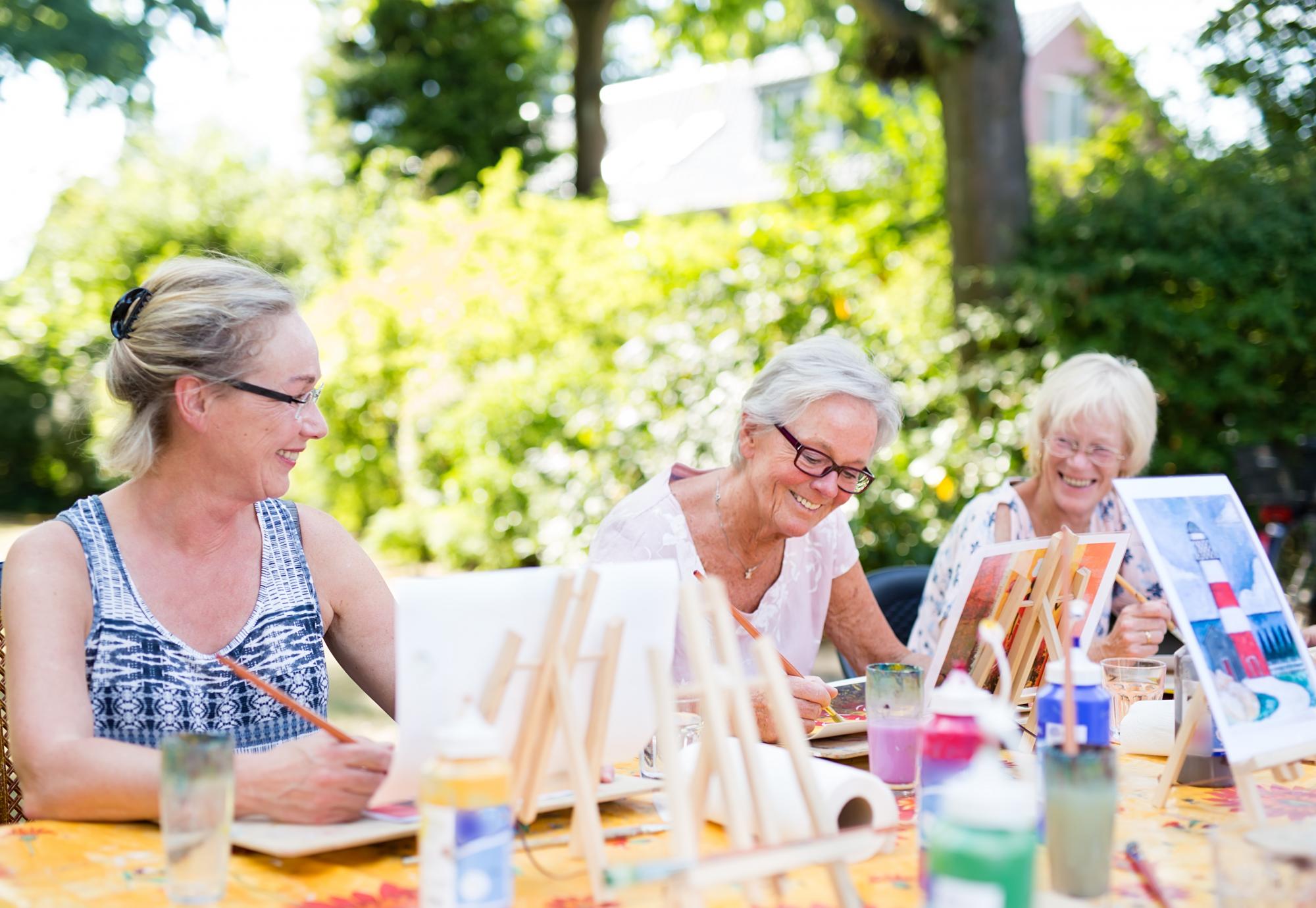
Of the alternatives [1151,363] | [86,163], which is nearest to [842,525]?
[1151,363]

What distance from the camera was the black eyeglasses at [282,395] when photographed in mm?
2090

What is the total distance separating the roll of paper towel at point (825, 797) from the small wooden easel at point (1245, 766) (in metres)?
0.47

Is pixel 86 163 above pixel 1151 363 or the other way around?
above

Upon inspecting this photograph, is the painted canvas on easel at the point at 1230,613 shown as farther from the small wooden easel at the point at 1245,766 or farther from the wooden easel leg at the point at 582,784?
the wooden easel leg at the point at 582,784

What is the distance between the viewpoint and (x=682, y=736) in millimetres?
1849

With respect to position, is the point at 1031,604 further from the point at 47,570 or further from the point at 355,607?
the point at 47,570

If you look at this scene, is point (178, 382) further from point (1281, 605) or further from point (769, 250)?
point (769, 250)

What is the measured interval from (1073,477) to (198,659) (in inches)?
87.0

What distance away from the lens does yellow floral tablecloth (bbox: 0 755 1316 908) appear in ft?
4.63

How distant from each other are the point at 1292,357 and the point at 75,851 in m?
6.12

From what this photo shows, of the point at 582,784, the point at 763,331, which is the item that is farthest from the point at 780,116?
the point at 582,784

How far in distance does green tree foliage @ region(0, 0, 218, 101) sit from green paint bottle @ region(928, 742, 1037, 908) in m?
9.03

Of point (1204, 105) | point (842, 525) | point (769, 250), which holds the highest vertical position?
point (1204, 105)

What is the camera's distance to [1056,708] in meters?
1.73
